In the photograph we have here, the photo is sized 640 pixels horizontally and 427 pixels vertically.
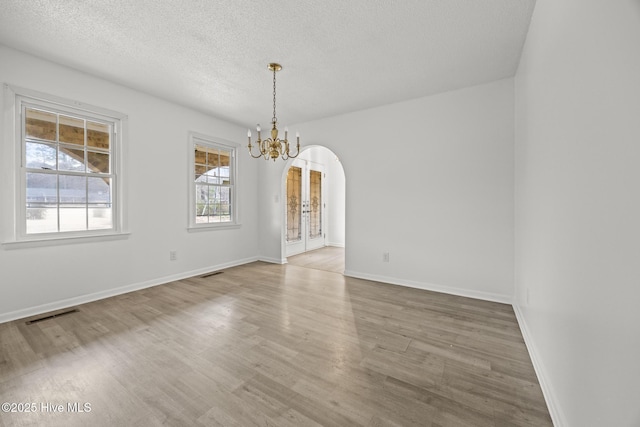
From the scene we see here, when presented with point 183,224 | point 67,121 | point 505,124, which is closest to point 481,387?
point 505,124

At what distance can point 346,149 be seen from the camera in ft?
14.3

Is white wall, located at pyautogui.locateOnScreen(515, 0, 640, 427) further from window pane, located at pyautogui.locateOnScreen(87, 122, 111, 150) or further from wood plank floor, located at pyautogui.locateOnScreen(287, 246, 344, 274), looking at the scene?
window pane, located at pyautogui.locateOnScreen(87, 122, 111, 150)

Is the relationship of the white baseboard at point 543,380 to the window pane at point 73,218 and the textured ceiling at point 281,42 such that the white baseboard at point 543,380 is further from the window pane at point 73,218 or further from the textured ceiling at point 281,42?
the window pane at point 73,218

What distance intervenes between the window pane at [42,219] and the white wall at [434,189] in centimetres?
366

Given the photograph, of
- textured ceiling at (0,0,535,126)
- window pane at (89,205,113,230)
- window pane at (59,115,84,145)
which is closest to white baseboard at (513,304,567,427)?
textured ceiling at (0,0,535,126)

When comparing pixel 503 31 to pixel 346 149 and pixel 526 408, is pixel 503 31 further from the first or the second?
pixel 526 408

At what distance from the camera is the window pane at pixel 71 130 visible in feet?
9.97

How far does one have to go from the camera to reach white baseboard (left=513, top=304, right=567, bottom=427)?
A: 1371 millimetres

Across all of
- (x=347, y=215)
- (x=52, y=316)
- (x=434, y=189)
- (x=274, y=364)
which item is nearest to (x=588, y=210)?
(x=274, y=364)

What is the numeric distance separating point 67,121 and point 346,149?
362 cm

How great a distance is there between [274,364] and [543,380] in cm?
176

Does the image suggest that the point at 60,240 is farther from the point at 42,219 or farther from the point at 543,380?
the point at 543,380

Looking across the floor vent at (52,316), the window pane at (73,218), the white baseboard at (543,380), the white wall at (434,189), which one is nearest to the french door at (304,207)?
the white wall at (434,189)

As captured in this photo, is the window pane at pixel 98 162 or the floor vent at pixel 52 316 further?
the window pane at pixel 98 162
